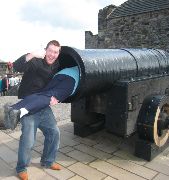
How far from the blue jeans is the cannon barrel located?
1.49 ft

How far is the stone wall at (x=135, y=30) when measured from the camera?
1254 centimetres

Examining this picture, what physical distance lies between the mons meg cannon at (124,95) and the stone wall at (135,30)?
350 inches

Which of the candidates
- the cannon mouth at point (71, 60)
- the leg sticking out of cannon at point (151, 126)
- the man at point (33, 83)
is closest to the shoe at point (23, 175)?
the man at point (33, 83)

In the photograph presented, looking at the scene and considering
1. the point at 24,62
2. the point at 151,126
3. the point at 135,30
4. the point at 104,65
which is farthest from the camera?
the point at 135,30

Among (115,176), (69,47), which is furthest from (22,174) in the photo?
(69,47)

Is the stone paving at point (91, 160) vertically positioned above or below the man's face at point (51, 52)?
below

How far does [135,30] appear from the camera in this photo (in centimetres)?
1360

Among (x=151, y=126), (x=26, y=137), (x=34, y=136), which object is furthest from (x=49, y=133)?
(x=151, y=126)

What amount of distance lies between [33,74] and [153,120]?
1.69 meters

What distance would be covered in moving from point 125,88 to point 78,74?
2.15 ft

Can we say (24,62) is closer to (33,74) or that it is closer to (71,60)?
(33,74)

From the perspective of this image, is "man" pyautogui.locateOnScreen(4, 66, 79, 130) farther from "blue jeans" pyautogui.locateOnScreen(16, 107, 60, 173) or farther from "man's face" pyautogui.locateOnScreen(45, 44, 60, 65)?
"man's face" pyautogui.locateOnScreen(45, 44, 60, 65)

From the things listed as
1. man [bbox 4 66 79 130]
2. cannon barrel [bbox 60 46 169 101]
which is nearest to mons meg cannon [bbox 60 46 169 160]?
cannon barrel [bbox 60 46 169 101]

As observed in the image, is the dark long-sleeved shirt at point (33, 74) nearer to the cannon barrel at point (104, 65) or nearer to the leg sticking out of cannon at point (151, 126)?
the cannon barrel at point (104, 65)
